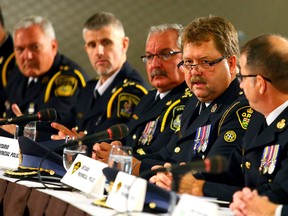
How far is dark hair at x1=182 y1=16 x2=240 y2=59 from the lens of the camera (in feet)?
13.8

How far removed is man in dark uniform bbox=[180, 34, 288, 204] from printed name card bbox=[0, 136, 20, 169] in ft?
4.07

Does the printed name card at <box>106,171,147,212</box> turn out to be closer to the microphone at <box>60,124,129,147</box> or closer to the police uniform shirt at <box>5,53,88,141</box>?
the microphone at <box>60,124,129,147</box>

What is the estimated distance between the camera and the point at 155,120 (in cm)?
494

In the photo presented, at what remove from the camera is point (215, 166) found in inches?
109

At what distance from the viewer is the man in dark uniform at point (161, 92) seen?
4820 mm

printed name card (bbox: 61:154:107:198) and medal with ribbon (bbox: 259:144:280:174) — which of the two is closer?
medal with ribbon (bbox: 259:144:280:174)

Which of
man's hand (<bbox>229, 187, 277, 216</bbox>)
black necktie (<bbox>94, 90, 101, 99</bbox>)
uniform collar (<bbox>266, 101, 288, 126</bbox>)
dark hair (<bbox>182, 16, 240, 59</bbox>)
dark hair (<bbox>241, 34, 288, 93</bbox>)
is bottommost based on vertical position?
man's hand (<bbox>229, 187, 277, 216</bbox>)

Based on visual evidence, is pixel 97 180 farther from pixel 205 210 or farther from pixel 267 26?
pixel 267 26

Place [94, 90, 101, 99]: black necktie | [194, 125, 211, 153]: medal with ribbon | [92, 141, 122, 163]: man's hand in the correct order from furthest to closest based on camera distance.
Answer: [94, 90, 101, 99]: black necktie, [92, 141, 122, 163]: man's hand, [194, 125, 211, 153]: medal with ribbon

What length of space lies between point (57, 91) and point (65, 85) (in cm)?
8

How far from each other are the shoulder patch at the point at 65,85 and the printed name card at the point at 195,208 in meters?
3.71

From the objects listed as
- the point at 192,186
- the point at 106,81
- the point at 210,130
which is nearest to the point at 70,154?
the point at 192,186

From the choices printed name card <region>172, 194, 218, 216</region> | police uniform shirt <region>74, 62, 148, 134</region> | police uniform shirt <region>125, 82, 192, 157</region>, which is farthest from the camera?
police uniform shirt <region>74, 62, 148, 134</region>

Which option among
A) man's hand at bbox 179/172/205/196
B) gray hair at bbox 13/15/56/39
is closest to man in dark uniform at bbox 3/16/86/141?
gray hair at bbox 13/15/56/39
